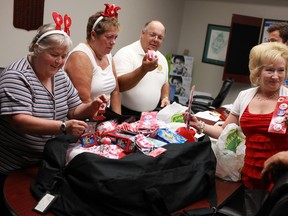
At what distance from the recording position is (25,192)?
132 cm

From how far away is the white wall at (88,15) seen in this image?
10.3 feet

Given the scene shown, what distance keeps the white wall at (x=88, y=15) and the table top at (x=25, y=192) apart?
2.00 meters

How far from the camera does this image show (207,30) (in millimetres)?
5816

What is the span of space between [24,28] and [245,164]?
8.09 ft

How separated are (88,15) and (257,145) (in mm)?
2911

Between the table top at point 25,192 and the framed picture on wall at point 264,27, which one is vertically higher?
the framed picture on wall at point 264,27

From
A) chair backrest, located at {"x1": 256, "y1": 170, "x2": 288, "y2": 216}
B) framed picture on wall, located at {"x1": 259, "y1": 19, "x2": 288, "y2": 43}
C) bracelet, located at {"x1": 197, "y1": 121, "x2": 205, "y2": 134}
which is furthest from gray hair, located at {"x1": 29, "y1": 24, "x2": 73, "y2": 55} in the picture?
framed picture on wall, located at {"x1": 259, "y1": 19, "x2": 288, "y2": 43}

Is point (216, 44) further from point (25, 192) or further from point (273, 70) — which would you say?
point (25, 192)

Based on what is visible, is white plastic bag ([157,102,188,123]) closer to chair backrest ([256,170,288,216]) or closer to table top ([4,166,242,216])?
table top ([4,166,242,216])

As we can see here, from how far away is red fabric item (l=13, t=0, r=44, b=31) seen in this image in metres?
3.11

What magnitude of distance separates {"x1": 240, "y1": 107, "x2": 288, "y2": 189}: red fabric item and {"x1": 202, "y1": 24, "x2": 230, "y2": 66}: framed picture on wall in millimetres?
4201

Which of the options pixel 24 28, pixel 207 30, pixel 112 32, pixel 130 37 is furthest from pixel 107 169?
pixel 207 30

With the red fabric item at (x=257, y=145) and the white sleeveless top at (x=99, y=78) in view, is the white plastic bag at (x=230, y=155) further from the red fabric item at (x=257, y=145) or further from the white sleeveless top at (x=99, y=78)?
the white sleeveless top at (x=99, y=78)

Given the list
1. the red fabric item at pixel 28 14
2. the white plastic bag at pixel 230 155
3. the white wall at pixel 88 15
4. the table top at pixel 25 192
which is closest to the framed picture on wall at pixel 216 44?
the white wall at pixel 88 15
